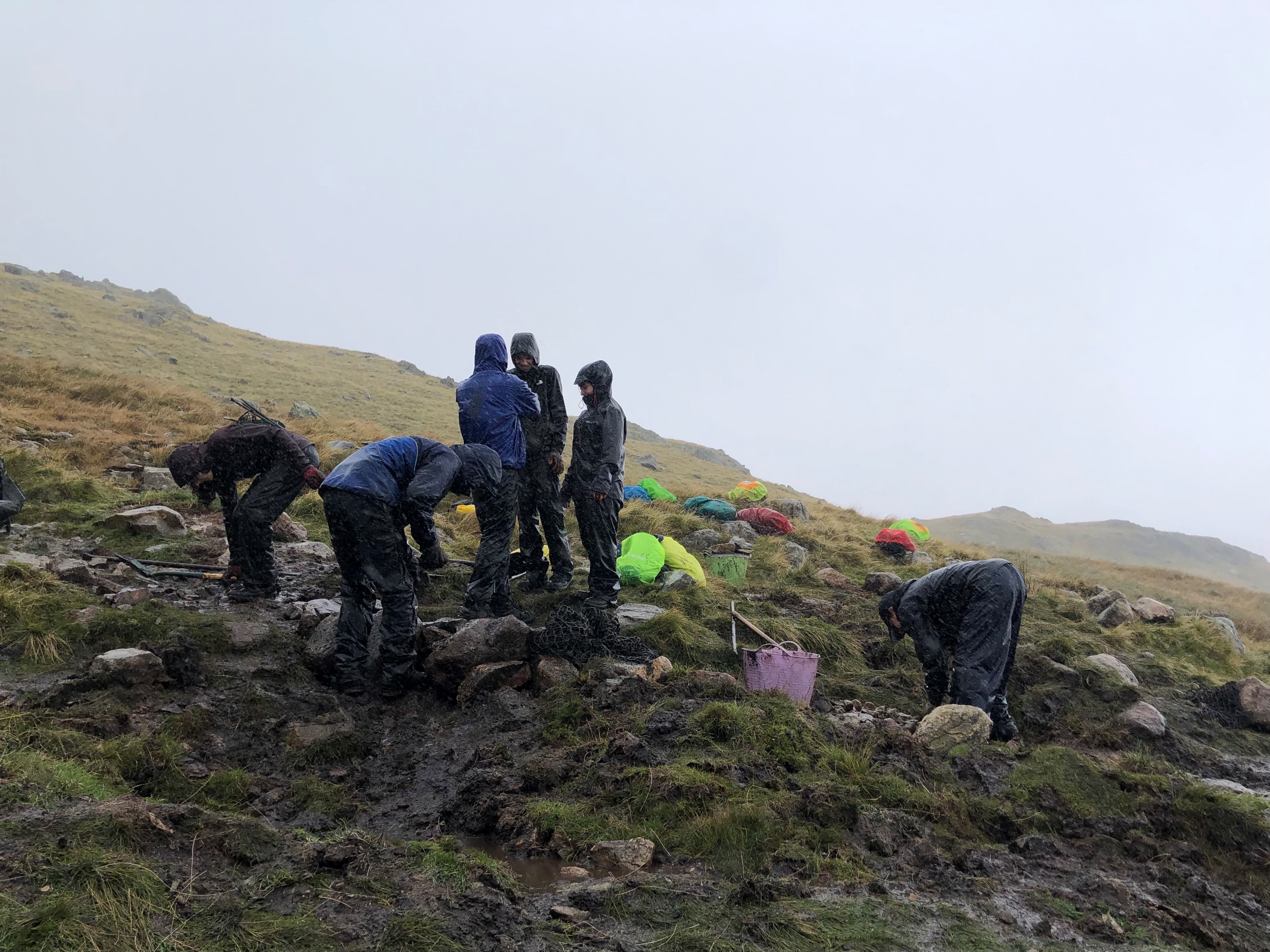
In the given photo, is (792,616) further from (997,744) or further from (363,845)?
(363,845)

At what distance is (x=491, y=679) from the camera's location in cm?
445

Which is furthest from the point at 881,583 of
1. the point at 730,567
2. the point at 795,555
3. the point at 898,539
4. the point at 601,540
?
the point at 601,540

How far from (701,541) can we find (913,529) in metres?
6.51

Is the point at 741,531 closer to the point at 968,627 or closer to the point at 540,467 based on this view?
the point at 540,467

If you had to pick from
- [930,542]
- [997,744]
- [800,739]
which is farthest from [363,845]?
[930,542]

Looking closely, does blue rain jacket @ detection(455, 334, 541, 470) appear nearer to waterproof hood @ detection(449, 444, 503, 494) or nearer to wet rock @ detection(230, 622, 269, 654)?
waterproof hood @ detection(449, 444, 503, 494)

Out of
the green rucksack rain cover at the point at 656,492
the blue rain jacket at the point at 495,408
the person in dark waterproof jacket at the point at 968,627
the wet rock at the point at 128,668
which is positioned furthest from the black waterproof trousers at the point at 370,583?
the green rucksack rain cover at the point at 656,492

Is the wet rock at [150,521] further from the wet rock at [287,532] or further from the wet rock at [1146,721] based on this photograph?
the wet rock at [1146,721]

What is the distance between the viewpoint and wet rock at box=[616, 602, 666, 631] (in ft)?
18.6

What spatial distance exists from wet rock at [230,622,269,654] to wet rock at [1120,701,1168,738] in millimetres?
6115

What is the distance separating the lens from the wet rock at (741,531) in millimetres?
10148

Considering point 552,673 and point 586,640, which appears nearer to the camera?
point 552,673

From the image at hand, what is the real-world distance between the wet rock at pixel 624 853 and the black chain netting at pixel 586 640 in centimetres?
189

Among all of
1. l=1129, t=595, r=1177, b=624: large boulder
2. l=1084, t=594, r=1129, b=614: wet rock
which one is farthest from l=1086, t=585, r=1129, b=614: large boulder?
l=1129, t=595, r=1177, b=624: large boulder
